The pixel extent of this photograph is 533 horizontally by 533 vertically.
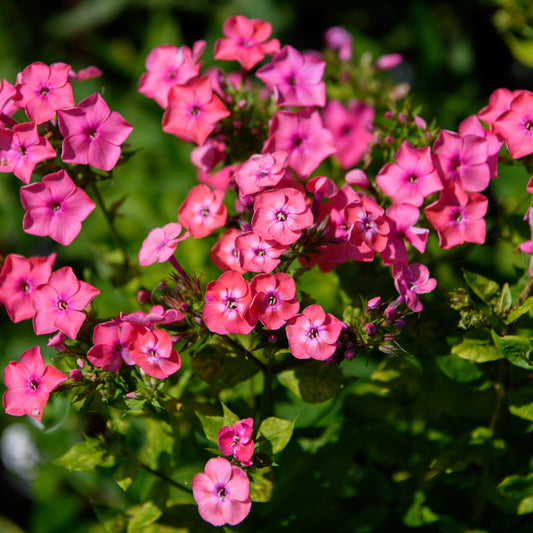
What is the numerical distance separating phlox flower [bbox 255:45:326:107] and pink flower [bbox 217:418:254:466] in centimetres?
122

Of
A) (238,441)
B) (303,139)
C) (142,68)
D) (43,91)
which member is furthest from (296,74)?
(142,68)

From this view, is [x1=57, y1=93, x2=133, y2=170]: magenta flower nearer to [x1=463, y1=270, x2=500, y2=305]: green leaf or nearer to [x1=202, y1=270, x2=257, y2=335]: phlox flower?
[x1=202, y1=270, x2=257, y2=335]: phlox flower

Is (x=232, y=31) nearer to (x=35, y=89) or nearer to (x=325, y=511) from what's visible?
(x=35, y=89)

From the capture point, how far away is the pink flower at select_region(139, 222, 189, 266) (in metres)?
1.96

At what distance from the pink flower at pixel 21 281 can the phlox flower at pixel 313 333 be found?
2.81 ft

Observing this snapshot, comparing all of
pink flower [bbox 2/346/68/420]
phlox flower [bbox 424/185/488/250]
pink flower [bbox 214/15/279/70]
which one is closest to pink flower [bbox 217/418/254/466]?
pink flower [bbox 2/346/68/420]

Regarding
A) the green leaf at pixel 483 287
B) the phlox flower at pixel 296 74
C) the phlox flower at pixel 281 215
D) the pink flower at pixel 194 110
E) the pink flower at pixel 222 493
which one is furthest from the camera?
the phlox flower at pixel 296 74

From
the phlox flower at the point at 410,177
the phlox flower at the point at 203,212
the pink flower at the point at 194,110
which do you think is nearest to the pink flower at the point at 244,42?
the pink flower at the point at 194,110

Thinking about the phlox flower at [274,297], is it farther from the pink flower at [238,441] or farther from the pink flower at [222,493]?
the pink flower at [222,493]

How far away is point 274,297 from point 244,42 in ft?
3.78

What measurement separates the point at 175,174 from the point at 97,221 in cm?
55

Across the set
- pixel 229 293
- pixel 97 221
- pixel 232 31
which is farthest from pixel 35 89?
pixel 97 221

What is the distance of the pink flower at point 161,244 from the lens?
1.96m

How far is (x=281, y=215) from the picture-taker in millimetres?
1824
